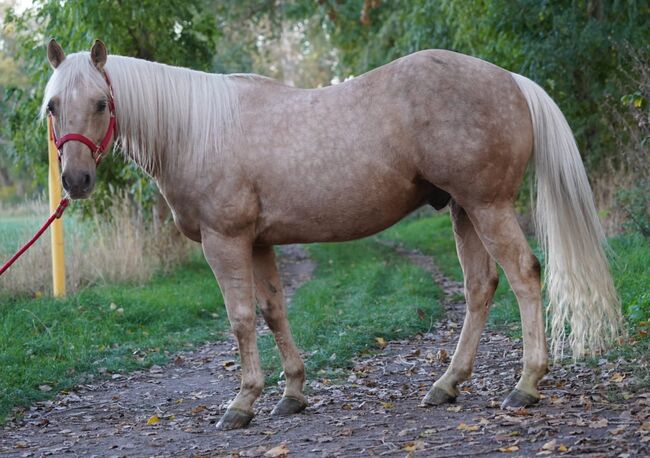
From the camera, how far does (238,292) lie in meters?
4.85

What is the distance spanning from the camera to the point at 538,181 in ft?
15.8

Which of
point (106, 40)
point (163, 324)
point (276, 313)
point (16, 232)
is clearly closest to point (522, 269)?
point (276, 313)

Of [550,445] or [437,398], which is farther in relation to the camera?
[437,398]

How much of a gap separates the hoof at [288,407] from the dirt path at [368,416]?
0.32 feet

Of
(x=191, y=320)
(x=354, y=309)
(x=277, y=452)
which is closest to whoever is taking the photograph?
(x=277, y=452)

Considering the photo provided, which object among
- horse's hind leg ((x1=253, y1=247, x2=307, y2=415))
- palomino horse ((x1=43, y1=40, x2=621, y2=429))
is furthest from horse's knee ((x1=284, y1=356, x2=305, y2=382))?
palomino horse ((x1=43, y1=40, x2=621, y2=429))

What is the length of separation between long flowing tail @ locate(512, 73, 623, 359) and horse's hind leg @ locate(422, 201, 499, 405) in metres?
0.36

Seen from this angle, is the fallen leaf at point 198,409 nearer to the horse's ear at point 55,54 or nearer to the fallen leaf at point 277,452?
the fallen leaf at point 277,452

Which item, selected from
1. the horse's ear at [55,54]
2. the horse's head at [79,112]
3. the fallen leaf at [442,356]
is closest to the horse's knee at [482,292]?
the fallen leaf at [442,356]

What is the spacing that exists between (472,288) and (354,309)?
3.66 meters

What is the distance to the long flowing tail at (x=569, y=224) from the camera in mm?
→ 4707

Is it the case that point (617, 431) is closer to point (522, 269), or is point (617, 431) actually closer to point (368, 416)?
point (522, 269)

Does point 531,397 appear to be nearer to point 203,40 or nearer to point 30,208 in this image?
point 30,208

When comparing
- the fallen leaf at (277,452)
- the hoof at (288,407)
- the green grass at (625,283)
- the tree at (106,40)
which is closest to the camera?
the fallen leaf at (277,452)
